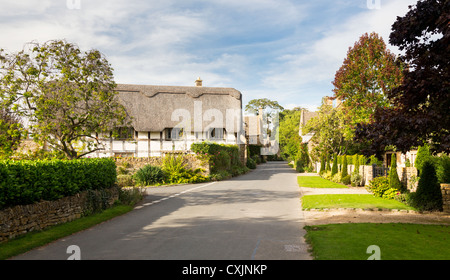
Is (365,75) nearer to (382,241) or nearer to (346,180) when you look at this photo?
(346,180)

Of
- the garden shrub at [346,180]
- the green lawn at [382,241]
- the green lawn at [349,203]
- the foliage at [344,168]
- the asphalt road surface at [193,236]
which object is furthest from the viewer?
the foliage at [344,168]

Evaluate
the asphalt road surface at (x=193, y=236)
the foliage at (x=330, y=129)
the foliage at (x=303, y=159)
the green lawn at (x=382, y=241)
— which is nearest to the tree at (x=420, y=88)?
the green lawn at (x=382, y=241)

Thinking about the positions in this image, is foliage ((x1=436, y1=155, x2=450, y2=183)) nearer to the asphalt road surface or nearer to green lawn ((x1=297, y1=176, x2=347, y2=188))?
the asphalt road surface

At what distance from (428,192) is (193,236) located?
347 inches

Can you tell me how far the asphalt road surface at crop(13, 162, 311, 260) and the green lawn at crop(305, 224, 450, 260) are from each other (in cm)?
45

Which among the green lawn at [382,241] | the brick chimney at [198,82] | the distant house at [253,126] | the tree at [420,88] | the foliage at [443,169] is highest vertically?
the brick chimney at [198,82]

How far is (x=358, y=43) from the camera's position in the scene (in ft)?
79.8

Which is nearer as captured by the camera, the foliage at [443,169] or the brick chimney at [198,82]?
the foliage at [443,169]

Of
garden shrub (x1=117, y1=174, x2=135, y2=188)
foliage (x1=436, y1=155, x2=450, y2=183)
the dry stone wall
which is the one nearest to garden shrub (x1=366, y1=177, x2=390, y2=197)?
foliage (x1=436, y1=155, x2=450, y2=183)

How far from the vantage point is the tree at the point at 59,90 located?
1238 centimetres

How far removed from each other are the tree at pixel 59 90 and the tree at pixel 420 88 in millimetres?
10182

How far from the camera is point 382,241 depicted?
283 inches

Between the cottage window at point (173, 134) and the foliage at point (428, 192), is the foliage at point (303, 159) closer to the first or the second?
the cottage window at point (173, 134)

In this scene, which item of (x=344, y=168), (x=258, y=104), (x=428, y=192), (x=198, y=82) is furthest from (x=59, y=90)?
(x=258, y=104)
